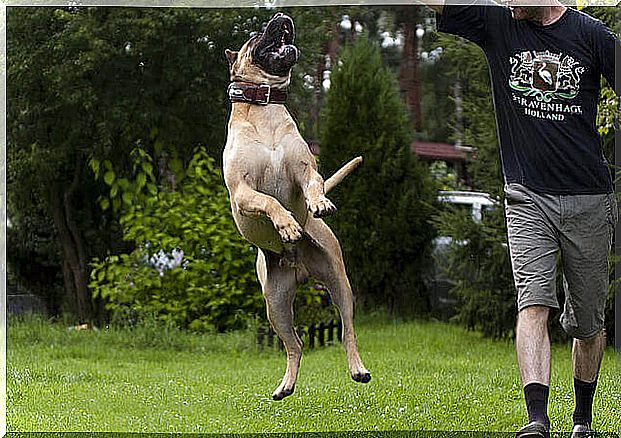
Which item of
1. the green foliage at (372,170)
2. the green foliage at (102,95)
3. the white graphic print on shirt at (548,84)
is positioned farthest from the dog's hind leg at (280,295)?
the green foliage at (372,170)

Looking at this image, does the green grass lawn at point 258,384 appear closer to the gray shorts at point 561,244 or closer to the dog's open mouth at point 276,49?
the gray shorts at point 561,244

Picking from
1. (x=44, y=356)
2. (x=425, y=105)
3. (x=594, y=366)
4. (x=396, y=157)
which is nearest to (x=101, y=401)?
(x=44, y=356)

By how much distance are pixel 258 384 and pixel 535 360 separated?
11.0 ft

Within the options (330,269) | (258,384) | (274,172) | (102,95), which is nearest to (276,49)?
(274,172)

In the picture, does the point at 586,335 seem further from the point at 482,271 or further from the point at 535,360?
the point at 482,271

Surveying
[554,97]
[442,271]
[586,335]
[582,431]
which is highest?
[554,97]

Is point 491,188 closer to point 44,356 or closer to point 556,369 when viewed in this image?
point 556,369

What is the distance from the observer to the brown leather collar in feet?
12.1

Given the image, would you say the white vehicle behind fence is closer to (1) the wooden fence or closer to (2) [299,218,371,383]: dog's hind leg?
(1) the wooden fence

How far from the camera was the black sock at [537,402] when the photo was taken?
10.8 ft

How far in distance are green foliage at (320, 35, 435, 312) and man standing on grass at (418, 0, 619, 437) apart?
6.25 metres

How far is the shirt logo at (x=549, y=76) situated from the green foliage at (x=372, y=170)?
6.31 metres

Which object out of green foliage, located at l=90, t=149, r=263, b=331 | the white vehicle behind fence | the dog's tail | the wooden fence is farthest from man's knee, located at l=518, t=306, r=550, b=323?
the white vehicle behind fence

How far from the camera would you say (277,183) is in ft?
11.9
